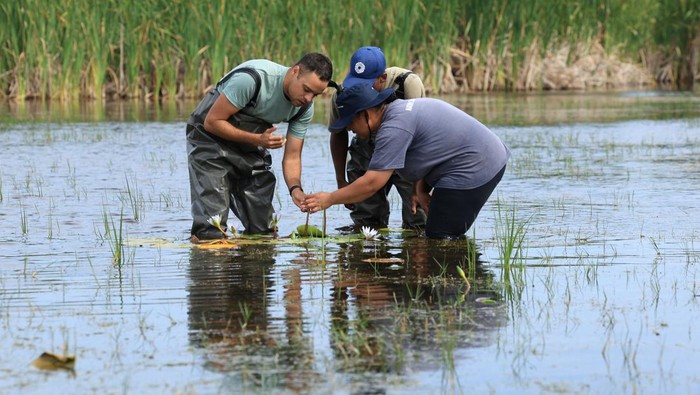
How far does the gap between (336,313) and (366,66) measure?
7.31 feet

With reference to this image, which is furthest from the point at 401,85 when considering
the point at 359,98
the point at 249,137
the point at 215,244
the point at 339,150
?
the point at 215,244

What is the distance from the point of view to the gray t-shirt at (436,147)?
7406 mm

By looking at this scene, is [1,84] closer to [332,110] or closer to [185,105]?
[185,105]

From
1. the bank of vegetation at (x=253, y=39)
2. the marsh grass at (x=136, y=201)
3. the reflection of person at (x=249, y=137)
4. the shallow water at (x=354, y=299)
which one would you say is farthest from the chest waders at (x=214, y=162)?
the bank of vegetation at (x=253, y=39)

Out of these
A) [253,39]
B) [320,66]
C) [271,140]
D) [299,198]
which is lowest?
[299,198]

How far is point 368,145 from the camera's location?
909 centimetres

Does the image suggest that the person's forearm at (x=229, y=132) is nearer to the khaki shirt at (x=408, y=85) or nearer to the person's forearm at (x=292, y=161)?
the person's forearm at (x=292, y=161)

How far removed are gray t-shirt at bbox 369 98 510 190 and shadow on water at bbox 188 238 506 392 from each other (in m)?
0.48

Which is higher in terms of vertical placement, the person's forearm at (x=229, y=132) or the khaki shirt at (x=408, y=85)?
the khaki shirt at (x=408, y=85)

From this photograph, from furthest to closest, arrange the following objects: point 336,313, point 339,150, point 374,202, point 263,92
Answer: point 374,202, point 339,150, point 263,92, point 336,313

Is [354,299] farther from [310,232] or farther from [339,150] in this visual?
[339,150]

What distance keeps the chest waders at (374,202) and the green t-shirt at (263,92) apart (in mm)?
924

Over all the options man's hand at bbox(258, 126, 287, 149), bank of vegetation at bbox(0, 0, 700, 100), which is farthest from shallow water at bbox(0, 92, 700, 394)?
bank of vegetation at bbox(0, 0, 700, 100)

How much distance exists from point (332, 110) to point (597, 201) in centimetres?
318
